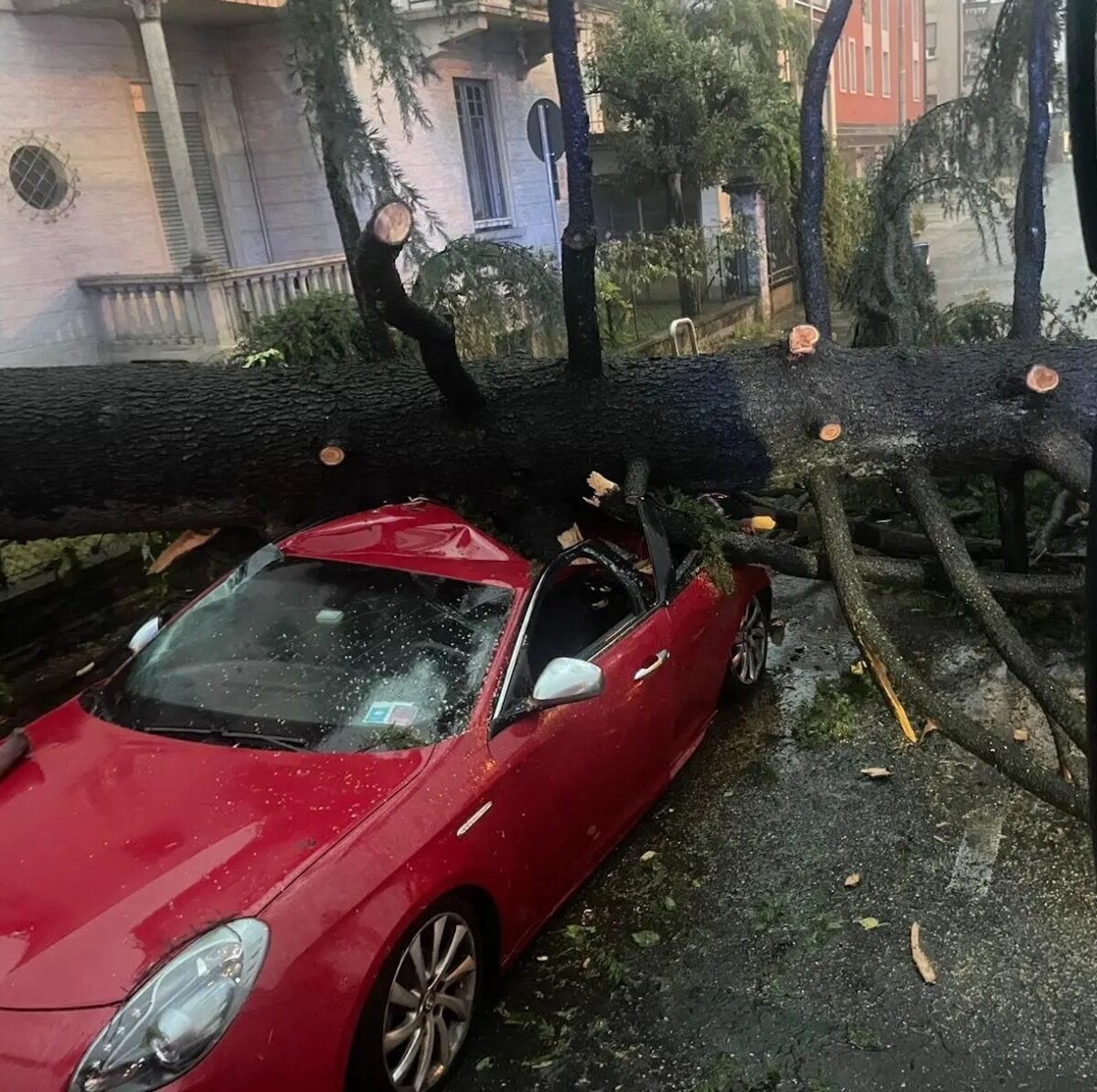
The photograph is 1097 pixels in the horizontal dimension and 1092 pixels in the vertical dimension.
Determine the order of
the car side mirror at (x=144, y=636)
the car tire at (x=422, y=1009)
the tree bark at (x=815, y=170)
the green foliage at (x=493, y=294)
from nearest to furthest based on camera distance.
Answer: the car tire at (x=422, y=1009), the car side mirror at (x=144, y=636), the tree bark at (x=815, y=170), the green foliage at (x=493, y=294)

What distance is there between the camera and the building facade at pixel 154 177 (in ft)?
31.4

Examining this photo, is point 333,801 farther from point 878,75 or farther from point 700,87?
point 878,75

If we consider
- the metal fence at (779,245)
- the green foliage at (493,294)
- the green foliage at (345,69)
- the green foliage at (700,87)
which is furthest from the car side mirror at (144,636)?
the metal fence at (779,245)

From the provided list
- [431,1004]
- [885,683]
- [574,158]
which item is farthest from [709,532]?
[431,1004]

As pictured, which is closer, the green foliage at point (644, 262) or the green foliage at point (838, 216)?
the green foliage at point (644, 262)

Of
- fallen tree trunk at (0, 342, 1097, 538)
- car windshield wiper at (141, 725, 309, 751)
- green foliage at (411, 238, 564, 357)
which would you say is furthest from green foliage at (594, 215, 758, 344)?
car windshield wiper at (141, 725, 309, 751)

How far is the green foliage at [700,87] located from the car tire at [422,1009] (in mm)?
12854

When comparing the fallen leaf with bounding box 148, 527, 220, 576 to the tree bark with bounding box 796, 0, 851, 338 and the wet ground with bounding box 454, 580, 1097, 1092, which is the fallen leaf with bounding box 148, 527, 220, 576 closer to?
the wet ground with bounding box 454, 580, 1097, 1092

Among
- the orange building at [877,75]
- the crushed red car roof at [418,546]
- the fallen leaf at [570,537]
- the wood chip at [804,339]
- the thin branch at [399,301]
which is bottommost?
the fallen leaf at [570,537]

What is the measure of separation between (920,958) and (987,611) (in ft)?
4.09

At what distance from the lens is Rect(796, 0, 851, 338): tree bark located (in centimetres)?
452

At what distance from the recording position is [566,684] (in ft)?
10.3

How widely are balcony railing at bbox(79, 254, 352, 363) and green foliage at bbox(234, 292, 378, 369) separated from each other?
7.39 feet

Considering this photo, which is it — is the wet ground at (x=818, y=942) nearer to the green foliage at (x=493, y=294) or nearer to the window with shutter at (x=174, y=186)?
the green foliage at (x=493, y=294)
